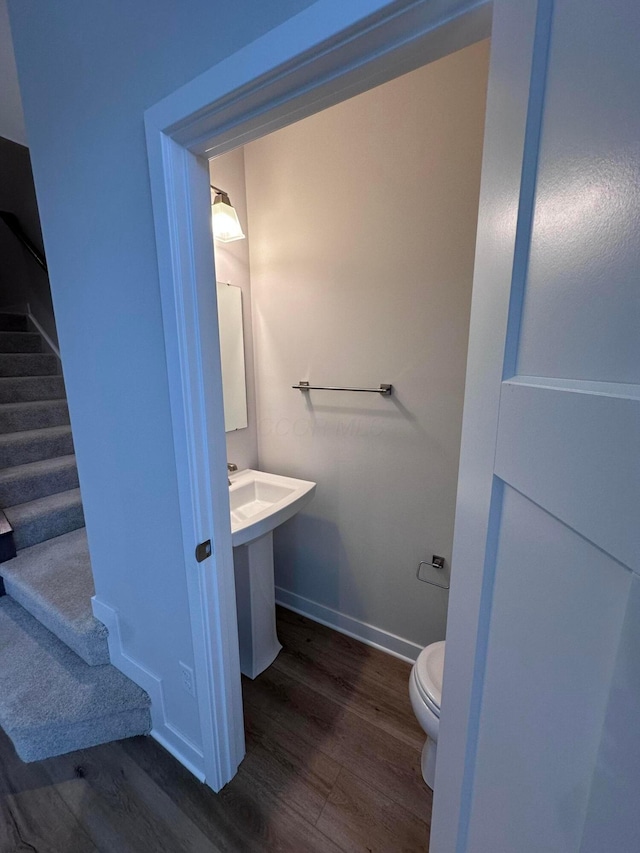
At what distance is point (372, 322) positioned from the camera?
163 cm

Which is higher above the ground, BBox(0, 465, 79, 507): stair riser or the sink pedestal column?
BBox(0, 465, 79, 507): stair riser

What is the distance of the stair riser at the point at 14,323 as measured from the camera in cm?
332

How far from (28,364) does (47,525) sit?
5.58 feet

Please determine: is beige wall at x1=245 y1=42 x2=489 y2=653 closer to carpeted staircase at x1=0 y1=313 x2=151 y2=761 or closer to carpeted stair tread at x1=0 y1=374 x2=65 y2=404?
carpeted staircase at x1=0 y1=313 x2=151 y2=761

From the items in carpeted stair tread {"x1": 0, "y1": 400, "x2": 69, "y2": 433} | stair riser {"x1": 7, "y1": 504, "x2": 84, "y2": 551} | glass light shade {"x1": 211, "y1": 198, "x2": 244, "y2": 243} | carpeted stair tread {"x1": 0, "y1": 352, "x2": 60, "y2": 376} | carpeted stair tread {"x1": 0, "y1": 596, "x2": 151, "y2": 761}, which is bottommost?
carpeted stair tread {"x1": 0, "y1": 596, "x2": 151, "y2": 761}

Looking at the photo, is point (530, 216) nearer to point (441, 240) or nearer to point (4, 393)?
point (441, 240)

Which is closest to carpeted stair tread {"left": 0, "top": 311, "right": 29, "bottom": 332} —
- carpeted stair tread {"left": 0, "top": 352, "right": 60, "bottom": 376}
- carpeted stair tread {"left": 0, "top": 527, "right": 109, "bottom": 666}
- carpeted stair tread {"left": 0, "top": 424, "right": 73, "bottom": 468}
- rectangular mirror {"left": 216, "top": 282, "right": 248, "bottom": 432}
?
carpeted stair tread {"left": 0, "top": 352, "right": 60, "bottom": 376}

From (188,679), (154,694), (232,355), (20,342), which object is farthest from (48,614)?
(20,342)

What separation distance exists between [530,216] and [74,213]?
4.12ft

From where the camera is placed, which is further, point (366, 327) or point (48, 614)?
point (366, 327)

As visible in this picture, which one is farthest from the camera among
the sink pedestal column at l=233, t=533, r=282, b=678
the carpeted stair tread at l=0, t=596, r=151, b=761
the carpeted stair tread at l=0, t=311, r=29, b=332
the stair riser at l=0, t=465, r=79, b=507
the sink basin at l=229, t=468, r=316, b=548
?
the carpeted stair tread at l=0, t=311, r=29, b=332

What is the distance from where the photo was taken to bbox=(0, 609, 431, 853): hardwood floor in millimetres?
1125

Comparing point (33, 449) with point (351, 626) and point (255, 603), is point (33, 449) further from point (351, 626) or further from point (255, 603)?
point (351, 626)

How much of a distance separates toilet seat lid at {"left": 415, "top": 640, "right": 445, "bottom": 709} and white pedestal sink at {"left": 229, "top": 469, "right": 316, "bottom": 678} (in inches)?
29.2
